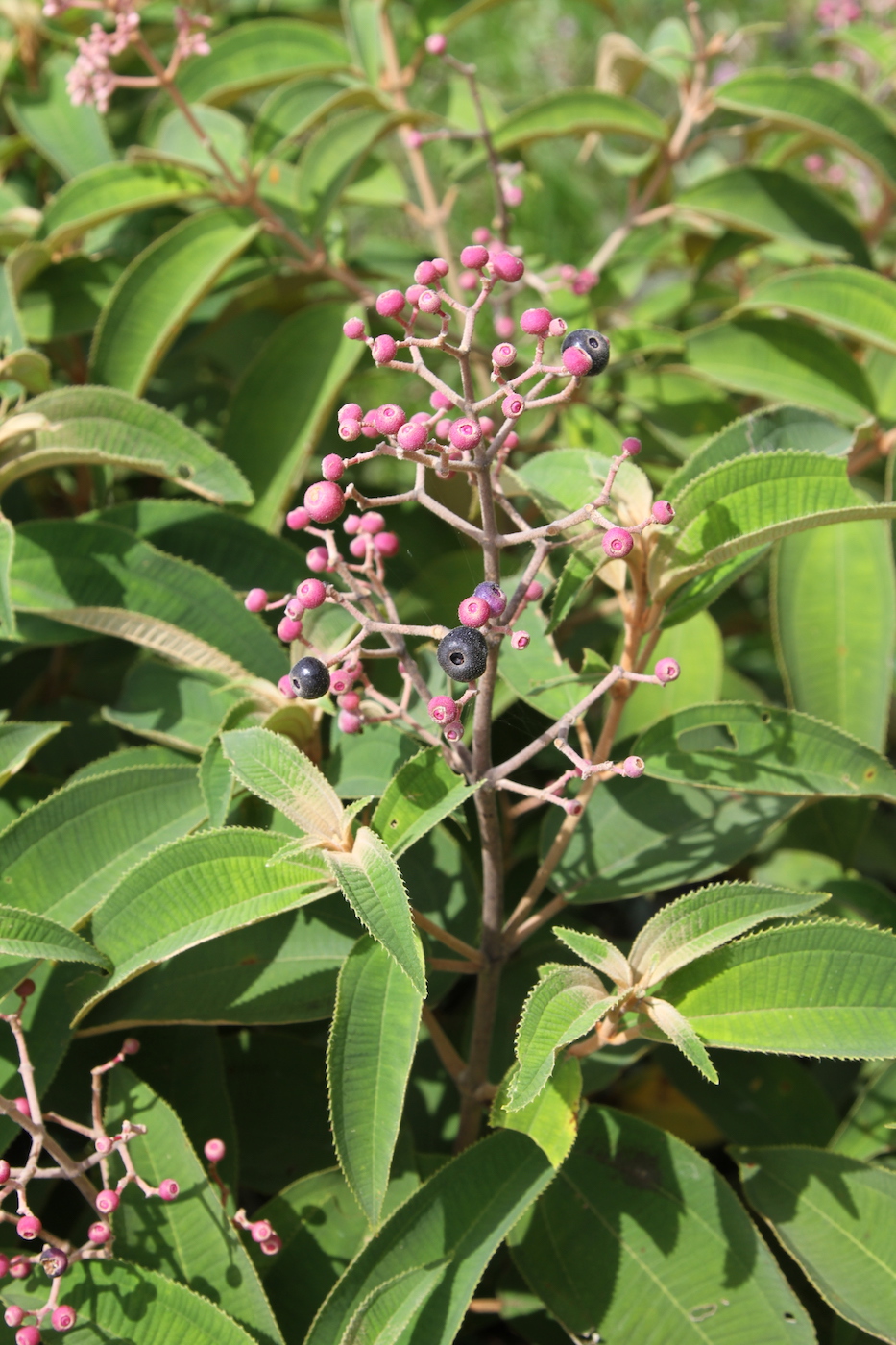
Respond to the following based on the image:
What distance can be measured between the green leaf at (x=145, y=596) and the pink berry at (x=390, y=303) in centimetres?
59

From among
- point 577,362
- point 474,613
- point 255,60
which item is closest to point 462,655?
point 474,613

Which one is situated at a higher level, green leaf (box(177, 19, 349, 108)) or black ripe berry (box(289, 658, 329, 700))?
green leaf (box(177, 19, 349, 108))

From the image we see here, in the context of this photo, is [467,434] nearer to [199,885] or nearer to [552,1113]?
[199,885]

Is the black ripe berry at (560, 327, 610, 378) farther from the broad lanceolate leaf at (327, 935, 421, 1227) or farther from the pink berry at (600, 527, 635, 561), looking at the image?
the broad lanceolate leaf at (327, 935, 421, 1227)

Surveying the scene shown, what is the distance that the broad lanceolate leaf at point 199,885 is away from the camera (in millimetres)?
1212

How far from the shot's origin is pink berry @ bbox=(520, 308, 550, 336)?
3.46ft

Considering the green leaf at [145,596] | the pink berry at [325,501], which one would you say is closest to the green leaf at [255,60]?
the green leaf at [145,596]

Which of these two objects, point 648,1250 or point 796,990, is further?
point 648,1250

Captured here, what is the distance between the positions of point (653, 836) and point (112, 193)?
1.45 m

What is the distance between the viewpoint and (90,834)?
1.44m

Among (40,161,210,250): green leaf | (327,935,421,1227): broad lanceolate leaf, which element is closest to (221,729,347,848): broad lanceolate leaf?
(327,935,421,1227): broad lanceolate leaf

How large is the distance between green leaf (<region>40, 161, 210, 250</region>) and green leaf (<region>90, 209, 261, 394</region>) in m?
0.10

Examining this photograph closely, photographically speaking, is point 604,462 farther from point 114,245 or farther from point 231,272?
point 114,245

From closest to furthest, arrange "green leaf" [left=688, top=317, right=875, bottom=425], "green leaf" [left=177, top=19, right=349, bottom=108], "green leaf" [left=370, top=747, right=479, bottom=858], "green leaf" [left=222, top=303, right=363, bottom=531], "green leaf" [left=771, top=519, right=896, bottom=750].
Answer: "green leaf" [left=370, top=747, right=479, bottom=858] < "green leaf" [left=771, top=519, right=896, bottom=750] < "green leaf" [left=222, top=303, right=363, bottom=531] < "green leaf" [left=688, top=317, right=875, bottom=425] < "green leaf" [left=177, top=19, right=349, bottom=108]
